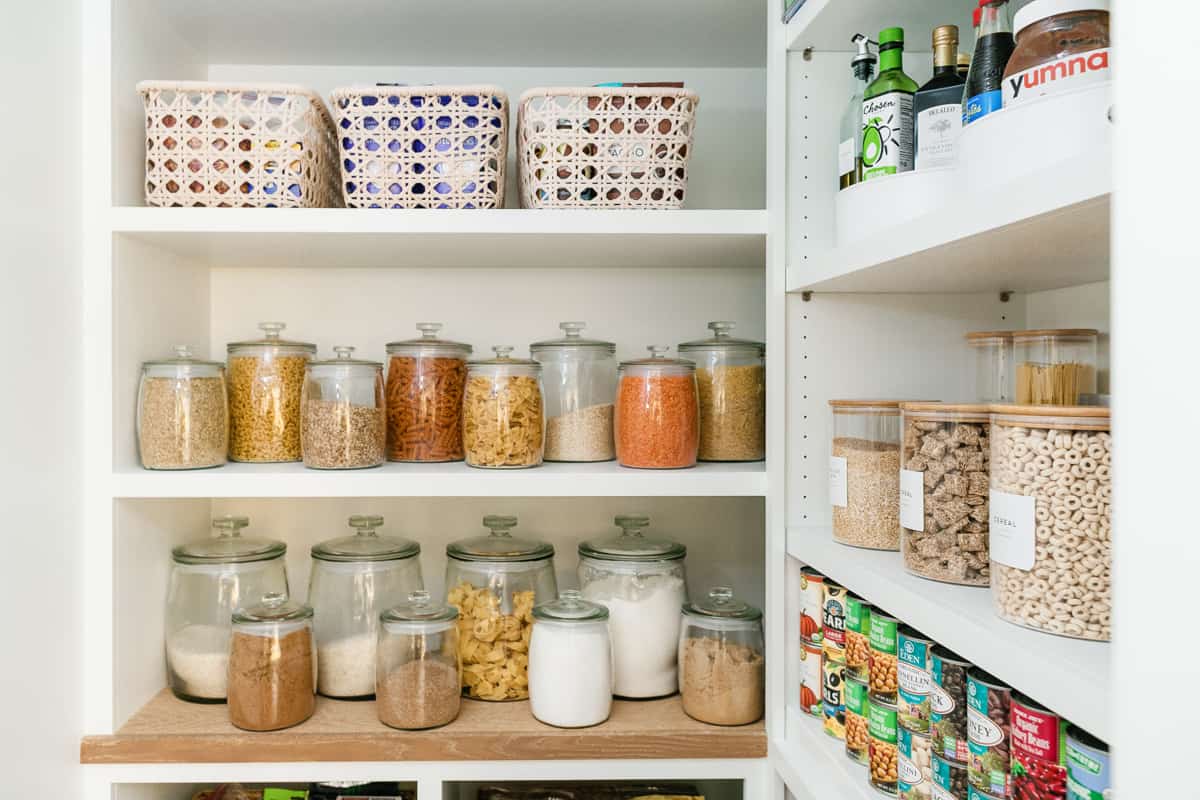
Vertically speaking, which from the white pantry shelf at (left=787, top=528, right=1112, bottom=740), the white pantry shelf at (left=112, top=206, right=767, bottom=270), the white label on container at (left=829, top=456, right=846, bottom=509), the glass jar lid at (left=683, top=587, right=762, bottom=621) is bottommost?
the glass jar lid at (left=683, top=587, right=762, bottom=621)

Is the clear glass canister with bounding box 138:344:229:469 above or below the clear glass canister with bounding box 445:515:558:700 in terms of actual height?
above

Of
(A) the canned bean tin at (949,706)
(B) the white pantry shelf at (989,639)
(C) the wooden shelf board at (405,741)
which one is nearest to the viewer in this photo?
(B) the white pantry shelf at (989,639)

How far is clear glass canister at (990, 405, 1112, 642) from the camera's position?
0.63 metres

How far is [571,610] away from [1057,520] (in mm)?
691

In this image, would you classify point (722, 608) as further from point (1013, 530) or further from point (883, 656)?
point (1013, 530)

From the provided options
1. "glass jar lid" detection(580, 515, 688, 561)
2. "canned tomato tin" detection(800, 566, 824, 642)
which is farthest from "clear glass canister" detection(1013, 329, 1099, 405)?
"glass jar lid" detection(580, 515, 688, 561)

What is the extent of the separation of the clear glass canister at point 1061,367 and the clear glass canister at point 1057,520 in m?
0.16

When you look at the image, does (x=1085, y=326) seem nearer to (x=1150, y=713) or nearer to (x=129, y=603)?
(x=1150, y=713)

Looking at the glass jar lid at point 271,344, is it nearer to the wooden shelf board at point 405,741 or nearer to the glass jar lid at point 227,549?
the glass jar lid at point 227,549

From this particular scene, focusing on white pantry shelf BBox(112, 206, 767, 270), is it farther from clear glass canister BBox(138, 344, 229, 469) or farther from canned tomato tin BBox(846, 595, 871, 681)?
canned tomato tin BBox(846, 595, 871, 681)

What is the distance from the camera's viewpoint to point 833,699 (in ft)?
3.51

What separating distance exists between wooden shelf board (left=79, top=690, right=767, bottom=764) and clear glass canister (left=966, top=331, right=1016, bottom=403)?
0.57m

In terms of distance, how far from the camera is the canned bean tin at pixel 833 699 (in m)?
1.06

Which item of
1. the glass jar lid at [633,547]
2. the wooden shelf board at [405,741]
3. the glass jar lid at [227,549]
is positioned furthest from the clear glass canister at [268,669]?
the glass jar lid at [633,547]
